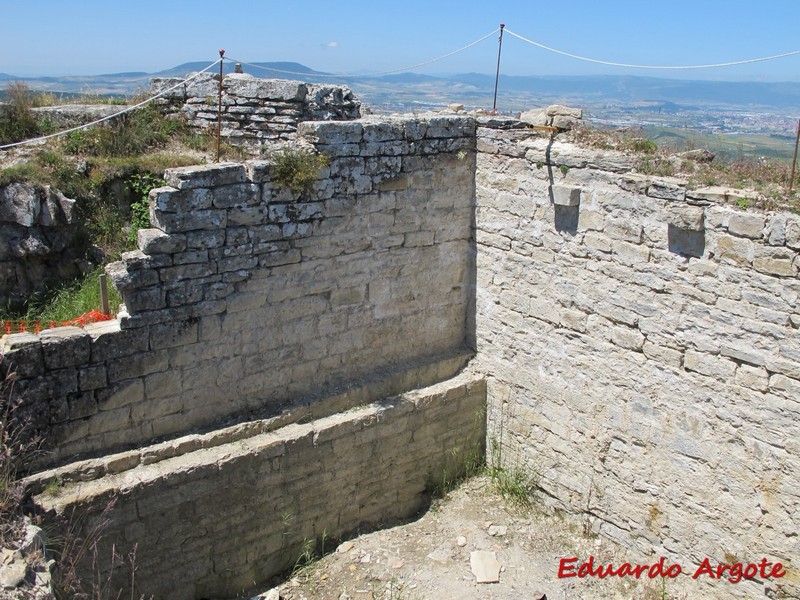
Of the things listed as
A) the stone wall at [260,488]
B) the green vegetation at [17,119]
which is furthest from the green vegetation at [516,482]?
the green vegetation at [17,119]

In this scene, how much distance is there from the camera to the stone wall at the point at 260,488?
500 cm

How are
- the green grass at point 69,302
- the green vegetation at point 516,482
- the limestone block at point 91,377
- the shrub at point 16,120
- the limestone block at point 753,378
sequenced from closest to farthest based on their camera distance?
the limestone block at point 753,378, the limestone block at point 91,377, the green grass at point 69,302, the green vegetation at point 516,482, the shrub at point 16,120

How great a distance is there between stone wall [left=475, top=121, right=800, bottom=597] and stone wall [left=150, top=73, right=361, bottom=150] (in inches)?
90.7

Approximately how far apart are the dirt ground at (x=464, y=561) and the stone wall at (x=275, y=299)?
1409 mm

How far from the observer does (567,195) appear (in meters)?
5.85

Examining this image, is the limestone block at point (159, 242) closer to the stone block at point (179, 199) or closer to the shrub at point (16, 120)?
the stone block at point (179, 199)

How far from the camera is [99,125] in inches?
331

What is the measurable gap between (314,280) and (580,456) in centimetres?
299

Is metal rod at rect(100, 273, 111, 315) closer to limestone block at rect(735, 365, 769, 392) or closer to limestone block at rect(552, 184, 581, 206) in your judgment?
limestone block at rect(552, 184, 581, 206)

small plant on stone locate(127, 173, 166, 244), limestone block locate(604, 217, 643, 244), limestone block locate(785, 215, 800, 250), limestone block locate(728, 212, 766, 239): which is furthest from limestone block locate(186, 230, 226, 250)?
limestone block locate(785, 215, 800, 250)

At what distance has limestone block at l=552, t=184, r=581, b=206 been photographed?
5.83 m

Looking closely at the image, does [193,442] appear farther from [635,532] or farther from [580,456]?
[635,532]

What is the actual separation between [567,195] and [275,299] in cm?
271

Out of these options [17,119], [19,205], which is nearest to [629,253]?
[19,205]
